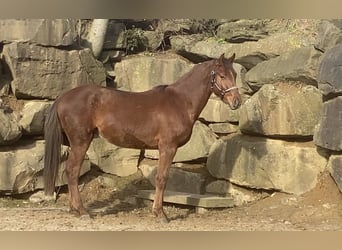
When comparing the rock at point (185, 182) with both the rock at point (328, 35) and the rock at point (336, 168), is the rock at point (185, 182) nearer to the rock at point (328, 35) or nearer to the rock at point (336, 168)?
the rock at point (336, 168)

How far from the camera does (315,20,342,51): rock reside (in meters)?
5.55

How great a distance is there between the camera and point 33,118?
6.30 meters

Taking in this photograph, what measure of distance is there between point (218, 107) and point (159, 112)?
1.93 meters

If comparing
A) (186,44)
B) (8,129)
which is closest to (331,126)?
(186,44)

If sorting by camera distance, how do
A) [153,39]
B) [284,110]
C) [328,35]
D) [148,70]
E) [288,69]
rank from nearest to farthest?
[328,35]
[284,110]
[288,69]
[148,70]
[153,39]

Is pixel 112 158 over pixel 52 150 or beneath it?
beneath

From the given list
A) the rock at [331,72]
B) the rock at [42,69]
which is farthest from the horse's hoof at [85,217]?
the rock at [331,72]

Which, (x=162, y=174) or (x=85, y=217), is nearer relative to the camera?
(x=85, y=217)

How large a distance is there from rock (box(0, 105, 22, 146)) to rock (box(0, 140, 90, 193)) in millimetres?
150

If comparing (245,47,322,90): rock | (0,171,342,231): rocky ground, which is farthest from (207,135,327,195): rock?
(245,47,322,90): rock

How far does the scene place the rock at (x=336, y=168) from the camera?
5227 millimetres

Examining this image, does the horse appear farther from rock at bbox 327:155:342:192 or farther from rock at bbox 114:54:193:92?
rock at bbox 114:54:193:92

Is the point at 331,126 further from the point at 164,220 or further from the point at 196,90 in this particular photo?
the point at 164,220

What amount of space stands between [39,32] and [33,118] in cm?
115
